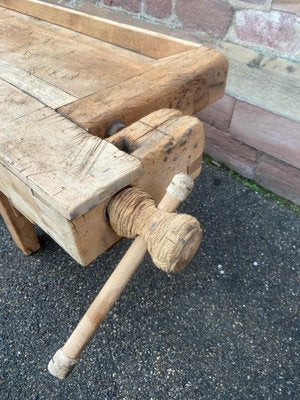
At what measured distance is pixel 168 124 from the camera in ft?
2.93

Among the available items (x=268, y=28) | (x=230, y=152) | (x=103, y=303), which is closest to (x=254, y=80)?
(x=268, y=28)

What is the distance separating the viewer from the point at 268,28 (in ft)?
5.90

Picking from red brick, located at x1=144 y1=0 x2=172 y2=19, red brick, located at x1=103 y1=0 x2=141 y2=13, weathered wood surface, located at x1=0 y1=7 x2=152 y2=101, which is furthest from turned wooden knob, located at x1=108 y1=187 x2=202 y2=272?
red brick, located at x1=103 y1=0 x2=141 y2=13

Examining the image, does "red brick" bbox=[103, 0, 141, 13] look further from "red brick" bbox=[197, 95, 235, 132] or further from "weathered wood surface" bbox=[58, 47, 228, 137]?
"weathered wood surface" bbox=[58, 47, 228, 137]

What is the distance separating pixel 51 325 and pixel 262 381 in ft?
2.69

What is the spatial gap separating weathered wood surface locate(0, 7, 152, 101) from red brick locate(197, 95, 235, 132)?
2.49 feet

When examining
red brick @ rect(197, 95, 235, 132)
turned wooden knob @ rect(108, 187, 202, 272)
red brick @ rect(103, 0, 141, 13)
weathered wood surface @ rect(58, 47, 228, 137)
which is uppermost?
weathered wood surface @ rect(58, 47, 228, 137)

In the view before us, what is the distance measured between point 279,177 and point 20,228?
4.26ft

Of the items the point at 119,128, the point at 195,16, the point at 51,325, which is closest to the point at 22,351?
the point at 51,325

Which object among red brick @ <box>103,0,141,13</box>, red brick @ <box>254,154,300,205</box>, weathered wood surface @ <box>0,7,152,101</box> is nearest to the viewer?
weathered wood surface @ <box>0,7,152,101</box>

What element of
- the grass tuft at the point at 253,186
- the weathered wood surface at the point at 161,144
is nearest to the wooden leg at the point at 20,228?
the weathered wood surface at the point at 161,144

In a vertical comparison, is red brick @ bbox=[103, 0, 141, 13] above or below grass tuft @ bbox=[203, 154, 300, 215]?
above

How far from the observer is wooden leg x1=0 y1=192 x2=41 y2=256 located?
1536mm

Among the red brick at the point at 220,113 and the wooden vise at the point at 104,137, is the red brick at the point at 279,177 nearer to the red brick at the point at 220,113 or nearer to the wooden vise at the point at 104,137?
the red brick at the point at 220,113
